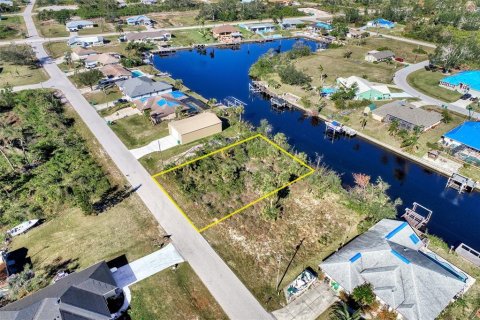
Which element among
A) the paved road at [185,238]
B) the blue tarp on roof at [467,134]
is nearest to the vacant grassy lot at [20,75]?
the paved road at [185,238]

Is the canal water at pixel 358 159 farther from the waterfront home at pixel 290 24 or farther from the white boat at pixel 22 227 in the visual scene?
the waterfront home at pixel 290 24

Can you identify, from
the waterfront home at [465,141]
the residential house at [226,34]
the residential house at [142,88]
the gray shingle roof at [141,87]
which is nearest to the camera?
the waterfront home at [465,141]

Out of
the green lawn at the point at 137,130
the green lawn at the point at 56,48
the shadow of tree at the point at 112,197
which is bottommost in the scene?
the shadow of tree at the point at 112,197

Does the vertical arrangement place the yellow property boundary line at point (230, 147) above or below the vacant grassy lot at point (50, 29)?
below

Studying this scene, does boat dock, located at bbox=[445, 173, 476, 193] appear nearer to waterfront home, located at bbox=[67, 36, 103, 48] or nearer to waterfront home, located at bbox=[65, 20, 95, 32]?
waterfront home, located at bbox=[67, 36, 103, 48]

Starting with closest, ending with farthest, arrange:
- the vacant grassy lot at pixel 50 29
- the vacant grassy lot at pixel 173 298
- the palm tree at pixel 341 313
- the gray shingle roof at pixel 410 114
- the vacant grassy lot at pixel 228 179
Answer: the palm tree at pixel 341 313 < the vacant grassy lot at pixel 173 298 < the vacant grassy lot at pixel 228 179 < the gray shingle roof at pixel 410 114 < the vacant grassy lot at pixel 50 29

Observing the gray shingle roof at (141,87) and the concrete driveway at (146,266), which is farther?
the gray shingle roof at (141,87)
